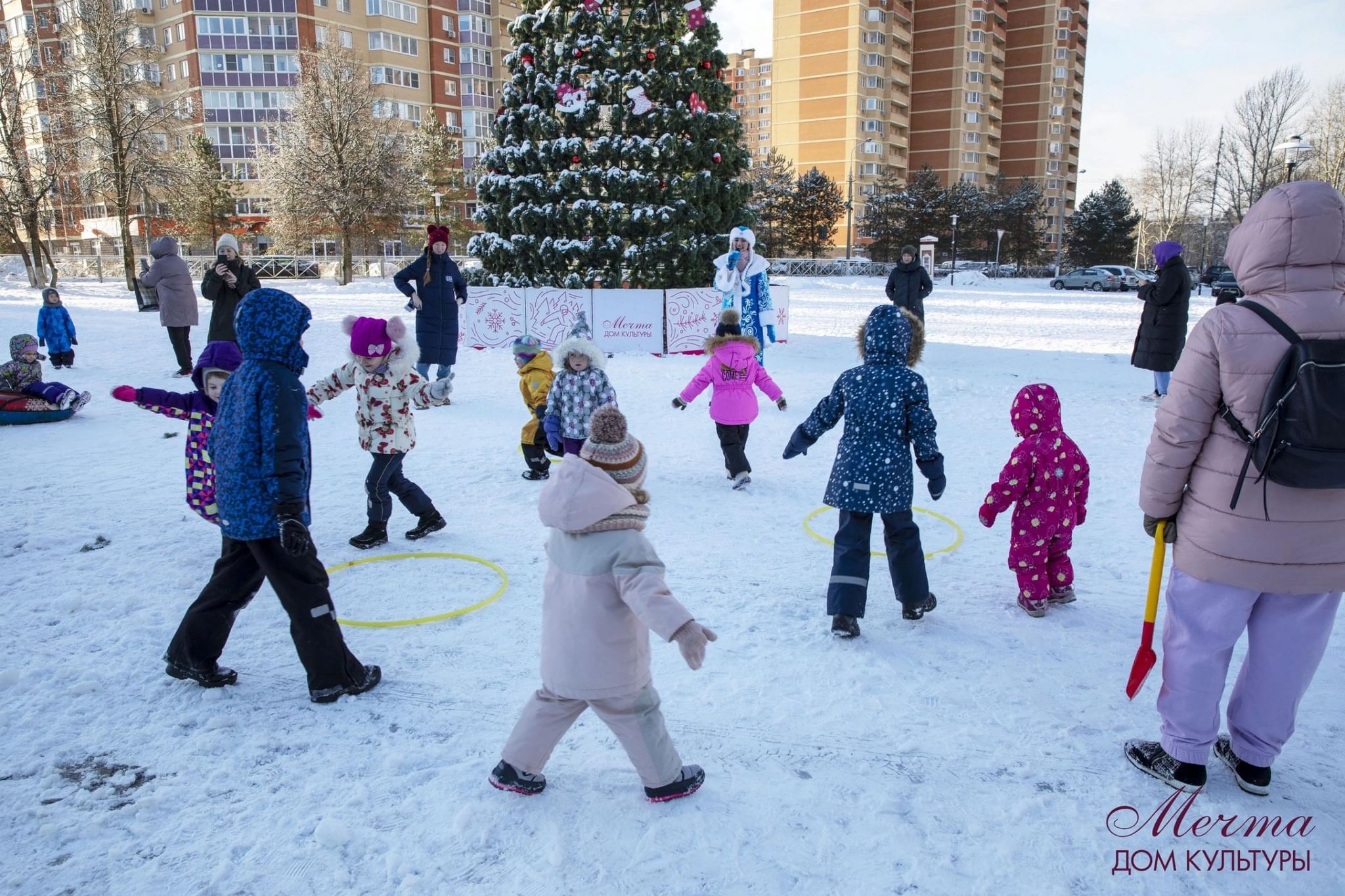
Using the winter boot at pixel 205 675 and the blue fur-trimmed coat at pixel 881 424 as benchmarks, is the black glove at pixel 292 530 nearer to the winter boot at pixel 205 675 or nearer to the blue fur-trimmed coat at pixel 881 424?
the winter boot at pixel 205 675

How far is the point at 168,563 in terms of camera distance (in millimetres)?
5223

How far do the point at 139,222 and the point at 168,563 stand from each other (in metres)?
66.0

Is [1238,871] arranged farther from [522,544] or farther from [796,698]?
[522,544]

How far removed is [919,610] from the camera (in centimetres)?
451

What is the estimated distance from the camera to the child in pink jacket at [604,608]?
264 cm

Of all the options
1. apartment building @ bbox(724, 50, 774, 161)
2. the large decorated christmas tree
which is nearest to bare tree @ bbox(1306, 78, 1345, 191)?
the large decorated christmas tree

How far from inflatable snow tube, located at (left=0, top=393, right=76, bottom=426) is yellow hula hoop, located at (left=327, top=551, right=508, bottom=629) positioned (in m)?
6.34

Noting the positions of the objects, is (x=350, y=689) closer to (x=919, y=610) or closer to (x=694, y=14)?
(x=919, y=610)

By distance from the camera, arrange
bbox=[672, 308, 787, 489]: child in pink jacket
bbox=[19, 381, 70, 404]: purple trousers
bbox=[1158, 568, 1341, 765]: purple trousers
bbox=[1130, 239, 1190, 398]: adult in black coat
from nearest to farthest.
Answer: bbox=[1158, 568, 1341, 765]: purple trousers
bbox=[672, 308, 787, 489]: child in pink jacket
bbox=[19, 381, 70, 404]: purple trousers
bbox=[1130, 239, 1190, 398]: adult in black coat

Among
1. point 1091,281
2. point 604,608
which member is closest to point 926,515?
point 604,608

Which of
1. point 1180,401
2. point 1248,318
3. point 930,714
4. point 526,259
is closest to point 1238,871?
point 930,714

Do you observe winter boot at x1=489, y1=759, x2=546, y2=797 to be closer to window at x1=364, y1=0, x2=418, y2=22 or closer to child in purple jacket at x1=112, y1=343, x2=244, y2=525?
child in purple jacket at x1=112, y1=343, x2=244, y2=525

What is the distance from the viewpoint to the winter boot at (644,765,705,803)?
2957 millimetres

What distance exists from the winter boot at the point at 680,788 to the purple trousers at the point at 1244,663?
176 cm
